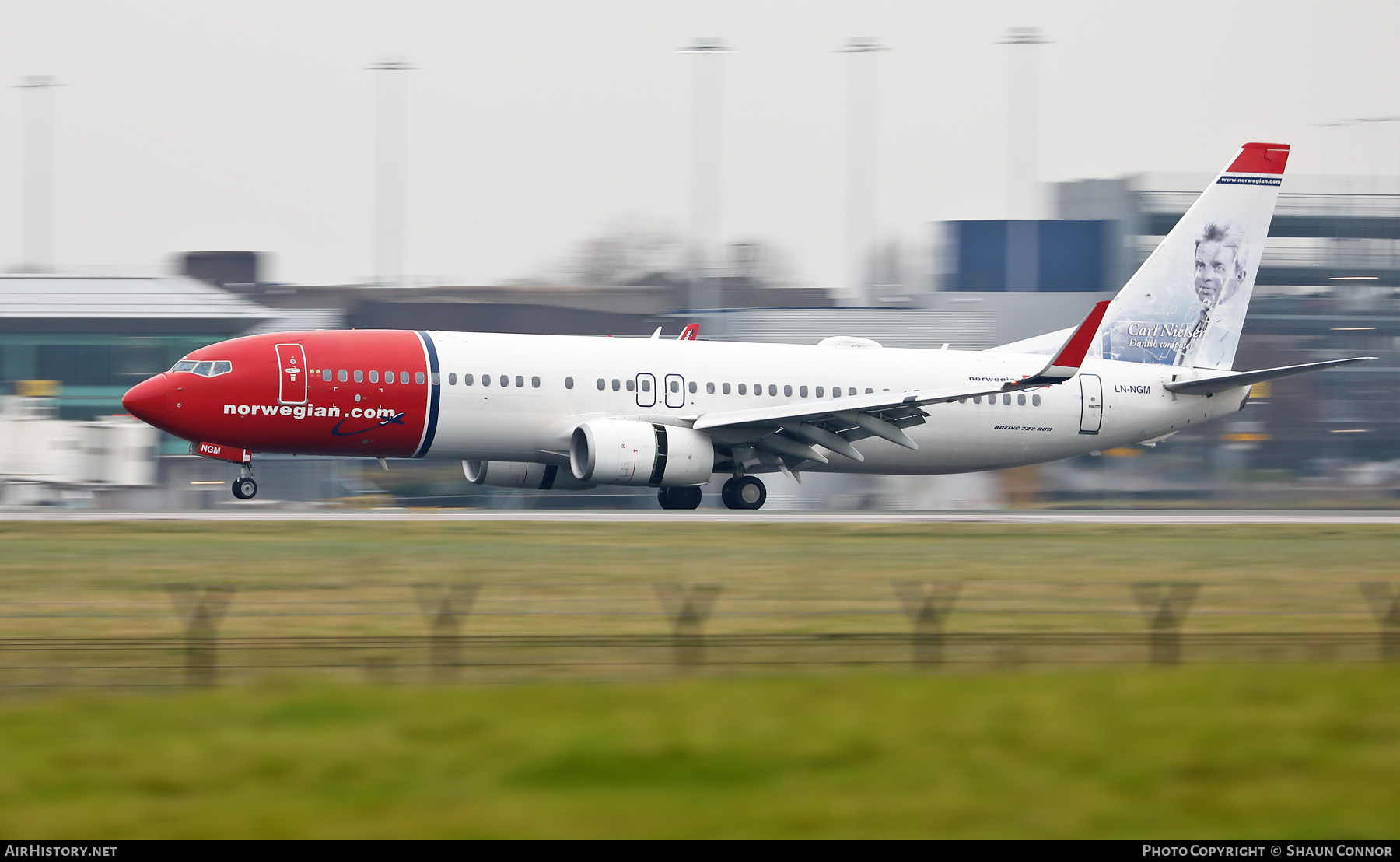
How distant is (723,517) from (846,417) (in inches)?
145

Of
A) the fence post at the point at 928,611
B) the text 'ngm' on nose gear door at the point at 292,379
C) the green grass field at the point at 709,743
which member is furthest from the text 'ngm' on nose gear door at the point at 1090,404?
the green grass field at the point at 709,743

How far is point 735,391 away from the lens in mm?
34594

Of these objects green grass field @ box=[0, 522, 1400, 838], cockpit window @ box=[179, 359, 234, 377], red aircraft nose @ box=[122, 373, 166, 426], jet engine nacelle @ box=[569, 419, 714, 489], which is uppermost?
cockpit window @ box=[179, 359, 234, 377]

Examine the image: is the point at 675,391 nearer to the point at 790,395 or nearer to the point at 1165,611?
the point at 790,395

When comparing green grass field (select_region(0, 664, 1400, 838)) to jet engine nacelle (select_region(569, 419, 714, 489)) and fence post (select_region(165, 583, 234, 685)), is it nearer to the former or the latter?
fence post (select_region(165, 583, 234, 685))

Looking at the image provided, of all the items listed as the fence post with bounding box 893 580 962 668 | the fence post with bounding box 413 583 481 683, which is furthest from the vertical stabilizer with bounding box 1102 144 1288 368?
the fence post with bounding box 413 583 481 683

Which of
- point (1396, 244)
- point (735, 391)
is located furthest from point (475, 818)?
point (1396, 244)

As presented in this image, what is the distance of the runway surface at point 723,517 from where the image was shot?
2988 centimetres

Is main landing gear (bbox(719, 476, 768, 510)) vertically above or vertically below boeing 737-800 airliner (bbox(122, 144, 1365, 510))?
below

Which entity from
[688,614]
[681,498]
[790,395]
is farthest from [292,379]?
[688,614]

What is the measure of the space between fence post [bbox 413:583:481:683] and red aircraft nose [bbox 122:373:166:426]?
14.1 metres

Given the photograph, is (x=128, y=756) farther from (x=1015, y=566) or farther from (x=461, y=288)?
(x=461, y=288)

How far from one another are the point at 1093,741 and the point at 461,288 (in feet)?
218

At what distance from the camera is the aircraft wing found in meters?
32.1
